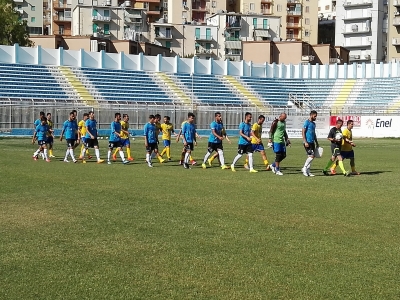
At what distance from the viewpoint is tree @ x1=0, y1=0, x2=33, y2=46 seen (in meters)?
66.6

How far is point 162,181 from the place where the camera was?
55.6 ft

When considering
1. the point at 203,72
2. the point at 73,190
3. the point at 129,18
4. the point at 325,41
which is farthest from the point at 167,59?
the point at 325,41

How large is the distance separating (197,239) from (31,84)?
44207mm

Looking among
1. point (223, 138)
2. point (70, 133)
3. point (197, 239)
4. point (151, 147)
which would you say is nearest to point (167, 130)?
point (151, 147)

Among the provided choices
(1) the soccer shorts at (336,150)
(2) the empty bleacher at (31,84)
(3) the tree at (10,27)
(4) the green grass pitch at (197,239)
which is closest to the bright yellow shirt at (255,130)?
(1) the soccer shorts at (336,150)

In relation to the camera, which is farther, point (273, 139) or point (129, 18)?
point (129, 18)

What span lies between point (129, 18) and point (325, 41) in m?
37.7

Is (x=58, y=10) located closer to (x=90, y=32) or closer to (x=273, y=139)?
(x=90, y=32)

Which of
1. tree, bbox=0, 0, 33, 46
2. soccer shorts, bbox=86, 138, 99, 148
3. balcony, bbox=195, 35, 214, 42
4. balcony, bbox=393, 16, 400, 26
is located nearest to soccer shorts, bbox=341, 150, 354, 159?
soccer shorts, bbox=86, 138, 99, 148

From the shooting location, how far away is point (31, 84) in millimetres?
50938

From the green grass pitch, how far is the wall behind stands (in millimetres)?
39835

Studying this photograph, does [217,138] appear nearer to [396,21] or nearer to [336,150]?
[336,150]

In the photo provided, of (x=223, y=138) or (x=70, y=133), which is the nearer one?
(x=223, y=138)

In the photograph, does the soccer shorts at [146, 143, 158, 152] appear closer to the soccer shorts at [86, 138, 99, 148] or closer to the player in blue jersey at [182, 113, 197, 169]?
the player in blue jersey at [182, 113, 197, 169]
